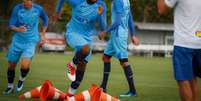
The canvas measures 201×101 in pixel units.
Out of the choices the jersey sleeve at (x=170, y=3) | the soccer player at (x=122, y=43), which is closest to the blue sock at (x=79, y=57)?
the soccer player at (x=122, y=43)

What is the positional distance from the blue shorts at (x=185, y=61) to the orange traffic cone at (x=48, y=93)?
2.85 metres

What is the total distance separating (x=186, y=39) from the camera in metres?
7.57

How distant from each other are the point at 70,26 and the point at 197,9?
3.54 meters

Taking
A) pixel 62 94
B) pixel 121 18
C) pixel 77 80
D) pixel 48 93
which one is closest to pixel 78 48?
pixel 77 80

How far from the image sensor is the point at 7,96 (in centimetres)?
1085

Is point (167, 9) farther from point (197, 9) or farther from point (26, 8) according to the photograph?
point (26, 8)

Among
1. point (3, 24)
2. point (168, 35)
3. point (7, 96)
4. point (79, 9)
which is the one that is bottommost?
point (168, 35)

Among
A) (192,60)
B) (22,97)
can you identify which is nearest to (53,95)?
(22,97)

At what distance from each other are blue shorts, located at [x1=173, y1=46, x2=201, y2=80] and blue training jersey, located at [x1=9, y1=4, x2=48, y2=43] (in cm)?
477

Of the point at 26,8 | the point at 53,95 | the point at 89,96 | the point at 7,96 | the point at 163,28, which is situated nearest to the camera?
the point at 89,96

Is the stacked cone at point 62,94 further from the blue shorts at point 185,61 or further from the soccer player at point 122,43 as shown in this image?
the soccer player at point 122,43

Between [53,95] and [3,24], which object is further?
[3,24]

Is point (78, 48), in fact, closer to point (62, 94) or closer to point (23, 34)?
point (62, 94)

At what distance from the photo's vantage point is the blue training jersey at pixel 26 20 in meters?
11.7
